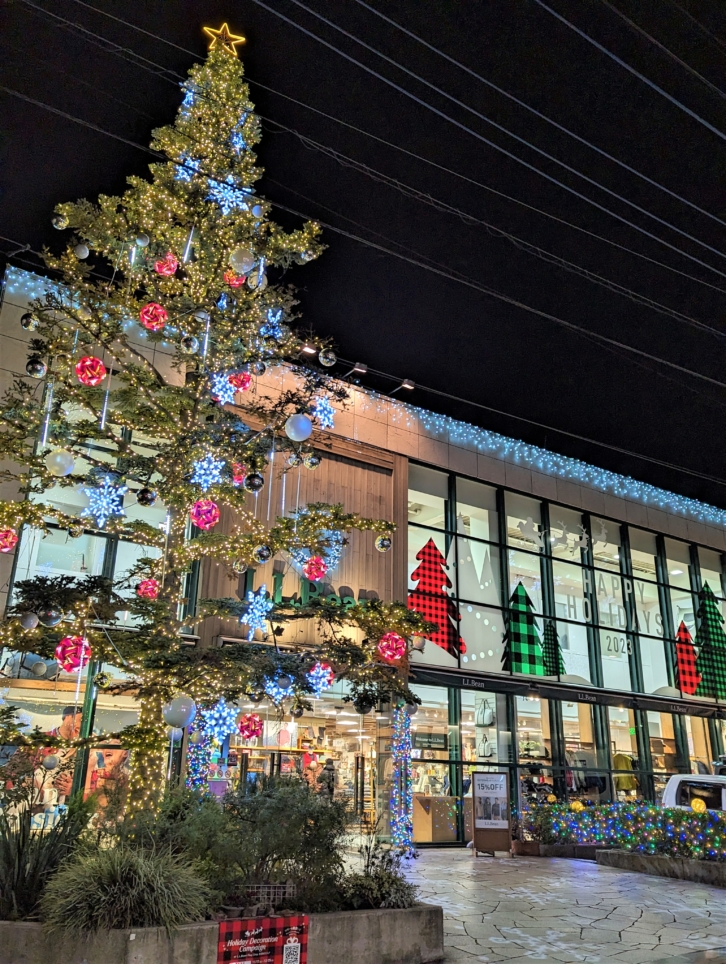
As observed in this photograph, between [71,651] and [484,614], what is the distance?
44.4ft

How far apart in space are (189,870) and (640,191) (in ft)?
34.3

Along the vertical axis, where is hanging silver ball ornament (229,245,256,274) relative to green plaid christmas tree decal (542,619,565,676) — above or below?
above

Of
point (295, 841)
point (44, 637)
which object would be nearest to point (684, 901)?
point (295, 841)

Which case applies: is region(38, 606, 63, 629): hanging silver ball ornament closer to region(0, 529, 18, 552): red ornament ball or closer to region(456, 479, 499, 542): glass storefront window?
region(0, 529, 18, 552): red ornament ball

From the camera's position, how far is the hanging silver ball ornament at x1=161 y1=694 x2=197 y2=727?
690 cm

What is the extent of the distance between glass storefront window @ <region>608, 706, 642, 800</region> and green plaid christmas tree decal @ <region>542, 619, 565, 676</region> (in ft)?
8.29

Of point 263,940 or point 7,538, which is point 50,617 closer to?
point 7,538

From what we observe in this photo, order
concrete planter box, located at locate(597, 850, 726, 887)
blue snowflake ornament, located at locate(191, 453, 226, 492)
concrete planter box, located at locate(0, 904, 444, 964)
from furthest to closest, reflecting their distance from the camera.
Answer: concrete planter box, located at locate(597, 850, 726, 887), blue snowflake ornament, located at locate(191, 453, 226, 492), concrete planter box, located at locate(0, 904, 444, 964)

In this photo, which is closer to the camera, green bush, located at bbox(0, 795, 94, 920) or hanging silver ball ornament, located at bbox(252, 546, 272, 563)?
green bush, located at bbox(0, 795, 94, 920)

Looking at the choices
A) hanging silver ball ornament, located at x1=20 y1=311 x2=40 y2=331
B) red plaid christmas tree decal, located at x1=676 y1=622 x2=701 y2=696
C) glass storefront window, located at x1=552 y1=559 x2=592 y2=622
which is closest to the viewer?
hanging silver ball ornament, located at x1=20 y1=311 x2=40 y2=331

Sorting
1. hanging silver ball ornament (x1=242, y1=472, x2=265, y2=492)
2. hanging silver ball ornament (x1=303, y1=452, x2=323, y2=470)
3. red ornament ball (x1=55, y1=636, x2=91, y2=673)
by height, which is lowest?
red ornament ball (x1=55, y1=636, x2=91, y2=673)

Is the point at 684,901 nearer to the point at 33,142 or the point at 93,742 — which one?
the point at 93,742

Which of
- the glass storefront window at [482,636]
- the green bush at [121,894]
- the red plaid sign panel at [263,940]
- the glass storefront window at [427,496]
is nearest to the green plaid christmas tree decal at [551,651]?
the glass storefront window at [482,636]

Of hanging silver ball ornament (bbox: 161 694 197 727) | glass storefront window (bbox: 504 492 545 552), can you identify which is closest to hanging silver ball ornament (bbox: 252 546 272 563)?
hanging silver ball ornament (bbox: 161 694 197 727)
